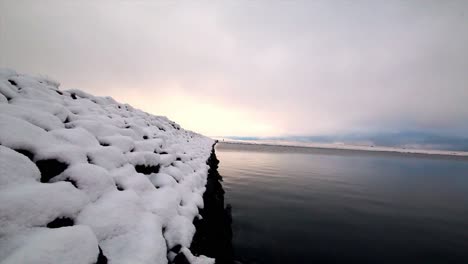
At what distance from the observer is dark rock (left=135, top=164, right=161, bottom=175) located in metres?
2.54

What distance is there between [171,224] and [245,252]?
418cm

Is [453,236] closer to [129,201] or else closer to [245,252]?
[245,252]

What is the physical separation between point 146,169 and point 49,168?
3.86 feet

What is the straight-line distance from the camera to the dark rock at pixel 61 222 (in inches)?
46.1

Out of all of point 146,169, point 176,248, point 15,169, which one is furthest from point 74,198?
point 146,169

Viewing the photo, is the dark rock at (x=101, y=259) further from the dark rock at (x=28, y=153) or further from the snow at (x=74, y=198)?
the dark rock at (x=28, y=153)

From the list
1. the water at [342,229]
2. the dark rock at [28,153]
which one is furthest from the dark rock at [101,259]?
the water at [342,229]

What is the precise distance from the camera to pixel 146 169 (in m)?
2.67

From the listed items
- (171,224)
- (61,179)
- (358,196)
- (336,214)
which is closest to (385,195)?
(358,196)

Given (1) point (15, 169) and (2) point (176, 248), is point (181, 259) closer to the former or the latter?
(2) point (176, 248)

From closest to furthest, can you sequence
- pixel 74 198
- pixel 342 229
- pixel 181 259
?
pixel 74 198, pixel 181 259, pixel 342 229

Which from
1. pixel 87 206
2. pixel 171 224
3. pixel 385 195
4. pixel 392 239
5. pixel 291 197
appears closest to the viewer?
pixel 87 206

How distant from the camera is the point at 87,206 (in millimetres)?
1425

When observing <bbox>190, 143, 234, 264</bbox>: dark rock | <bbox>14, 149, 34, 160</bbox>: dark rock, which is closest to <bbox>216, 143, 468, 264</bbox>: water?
<bbox>190, 143, 234, 264</bbox>: dark rock
